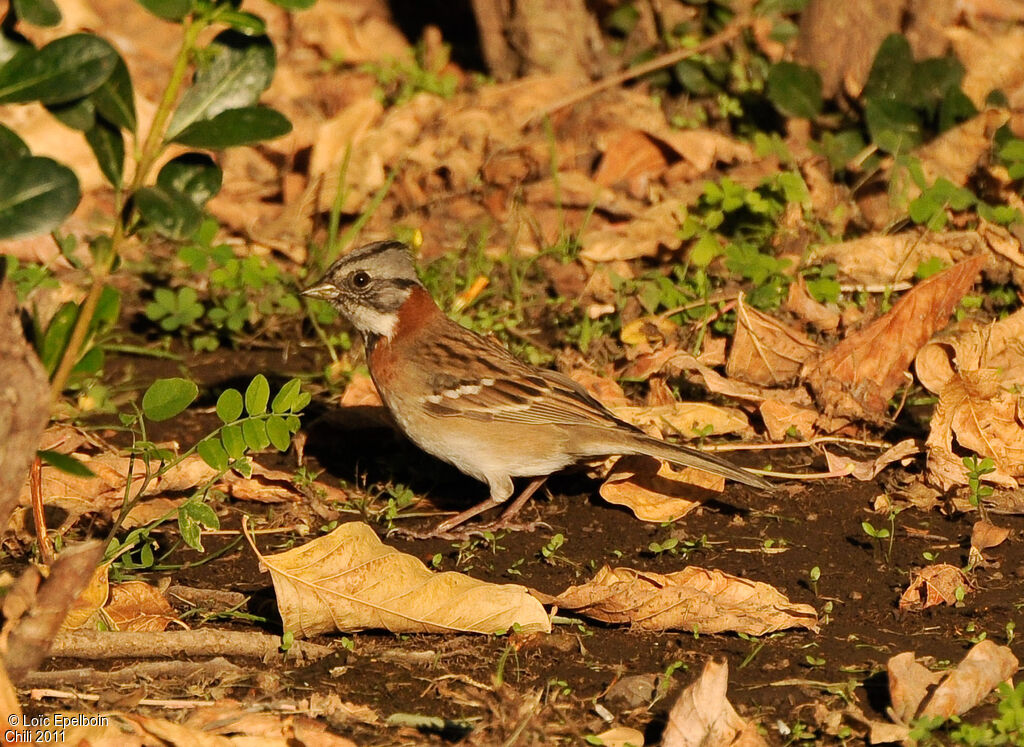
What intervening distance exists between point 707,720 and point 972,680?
789 millimetres

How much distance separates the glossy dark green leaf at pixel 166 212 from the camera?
131 inches

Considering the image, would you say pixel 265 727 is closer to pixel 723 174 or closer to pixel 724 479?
pixel 724 479

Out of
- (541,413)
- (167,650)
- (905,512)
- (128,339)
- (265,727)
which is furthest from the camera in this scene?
(128,339)

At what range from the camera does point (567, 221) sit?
7664 mm

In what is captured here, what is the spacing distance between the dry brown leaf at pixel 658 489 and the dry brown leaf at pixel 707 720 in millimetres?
1671

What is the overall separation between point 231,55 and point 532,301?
11.3 ft

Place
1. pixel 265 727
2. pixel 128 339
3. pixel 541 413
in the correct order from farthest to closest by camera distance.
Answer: pixel 128 339
pixel 541 413
pixel 265 727

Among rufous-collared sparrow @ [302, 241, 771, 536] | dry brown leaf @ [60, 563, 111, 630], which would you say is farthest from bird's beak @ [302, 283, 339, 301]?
dry brown leaf @ [60, 563, 111, 630]

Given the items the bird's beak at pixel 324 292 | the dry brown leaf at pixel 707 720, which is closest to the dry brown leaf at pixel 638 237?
the bird's beak at pixel 324 292

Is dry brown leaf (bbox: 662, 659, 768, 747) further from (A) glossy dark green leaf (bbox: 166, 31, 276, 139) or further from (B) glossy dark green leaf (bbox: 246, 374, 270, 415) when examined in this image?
(A) glossy dark green leaf (bbox: 166, 31, 276, 139)

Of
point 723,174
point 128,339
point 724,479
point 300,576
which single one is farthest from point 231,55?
point 723,174

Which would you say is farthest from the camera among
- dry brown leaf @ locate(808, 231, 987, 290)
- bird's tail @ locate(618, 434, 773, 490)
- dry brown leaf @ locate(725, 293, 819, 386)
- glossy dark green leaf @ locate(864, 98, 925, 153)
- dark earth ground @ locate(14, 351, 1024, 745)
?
glossy dark green leaf @ locate(864, 98, 925, 153)

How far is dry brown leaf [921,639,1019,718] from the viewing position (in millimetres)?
3566

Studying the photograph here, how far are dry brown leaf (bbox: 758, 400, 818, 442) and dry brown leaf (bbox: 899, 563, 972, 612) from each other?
52.4 inches
